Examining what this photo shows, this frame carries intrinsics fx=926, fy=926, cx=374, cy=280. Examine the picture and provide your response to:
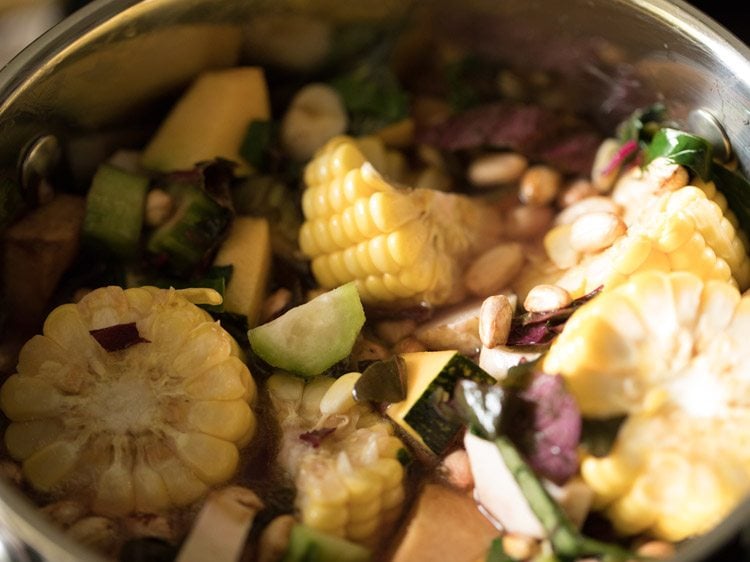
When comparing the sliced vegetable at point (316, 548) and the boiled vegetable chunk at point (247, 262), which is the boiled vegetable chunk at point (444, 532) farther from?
the boiled vegetable chunk at point (247, 262)

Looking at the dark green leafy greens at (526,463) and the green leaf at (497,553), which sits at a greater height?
the dark green leafy greens at (526,463)

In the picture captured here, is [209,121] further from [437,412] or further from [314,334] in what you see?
[437,412]

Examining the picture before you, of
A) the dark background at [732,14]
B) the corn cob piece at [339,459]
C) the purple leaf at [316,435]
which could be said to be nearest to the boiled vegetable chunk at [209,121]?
the corn cob piece at [339,459]

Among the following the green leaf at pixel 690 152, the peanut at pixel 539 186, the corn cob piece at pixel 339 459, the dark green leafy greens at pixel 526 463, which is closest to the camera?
the dark green leafy greens at pixel 526 463

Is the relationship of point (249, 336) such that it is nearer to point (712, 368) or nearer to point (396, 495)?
point (396, 495)

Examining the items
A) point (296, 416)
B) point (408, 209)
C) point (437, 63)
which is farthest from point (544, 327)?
point (437, 63)

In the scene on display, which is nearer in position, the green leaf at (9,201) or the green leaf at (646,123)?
the green leaf at (9,201)
